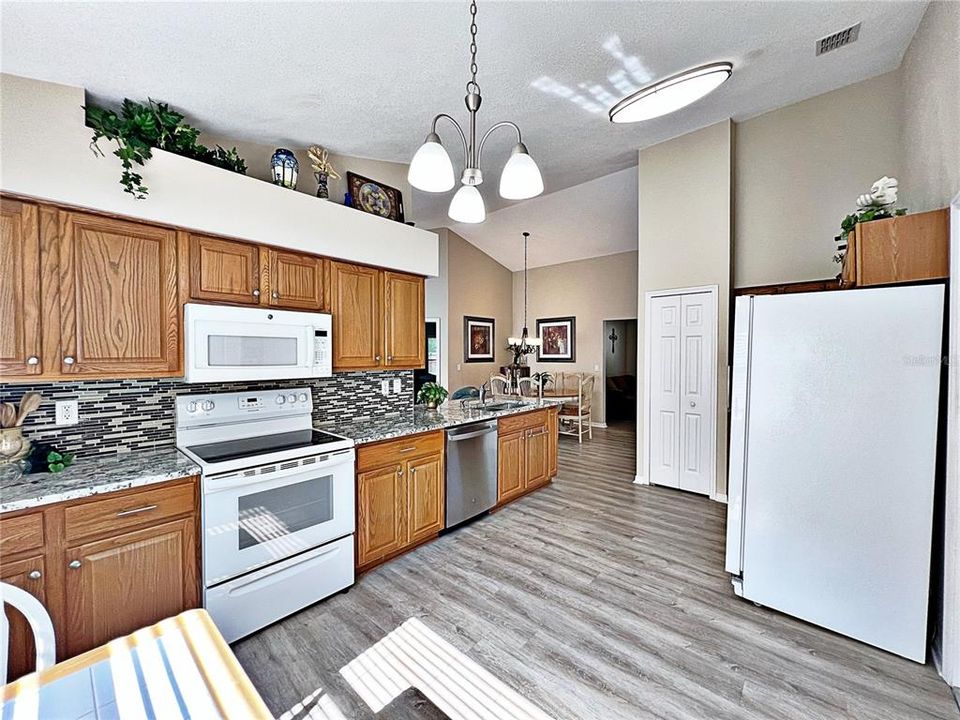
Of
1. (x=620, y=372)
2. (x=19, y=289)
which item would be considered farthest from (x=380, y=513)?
(x=620, y=372)

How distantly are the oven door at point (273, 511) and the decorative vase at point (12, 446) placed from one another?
735 mm

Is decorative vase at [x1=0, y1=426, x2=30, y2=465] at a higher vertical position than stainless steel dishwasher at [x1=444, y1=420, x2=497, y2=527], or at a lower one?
higher

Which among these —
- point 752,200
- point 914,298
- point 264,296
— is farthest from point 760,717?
point 752,200

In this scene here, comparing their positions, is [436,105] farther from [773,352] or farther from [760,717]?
[760,717]

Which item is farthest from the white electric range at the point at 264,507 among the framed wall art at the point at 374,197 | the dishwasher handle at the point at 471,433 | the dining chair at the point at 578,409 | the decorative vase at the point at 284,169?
the dining chair at the point at 578,409

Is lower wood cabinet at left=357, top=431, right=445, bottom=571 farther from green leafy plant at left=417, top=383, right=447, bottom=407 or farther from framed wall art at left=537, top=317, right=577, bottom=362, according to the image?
framed wall art at left=537, top=317, right=577, bottom=362

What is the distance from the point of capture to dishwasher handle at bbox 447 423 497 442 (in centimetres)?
313

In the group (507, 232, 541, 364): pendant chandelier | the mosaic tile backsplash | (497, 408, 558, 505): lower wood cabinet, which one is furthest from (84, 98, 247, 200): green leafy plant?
(507, 232, 541, 364): pendant chandelier

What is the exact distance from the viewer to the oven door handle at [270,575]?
6.68ft

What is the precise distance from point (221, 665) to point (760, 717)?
2.01 meters

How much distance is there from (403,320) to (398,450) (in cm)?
109

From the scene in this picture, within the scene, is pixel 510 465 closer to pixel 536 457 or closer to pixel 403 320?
pixel 536 457

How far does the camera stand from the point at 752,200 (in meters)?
3.90

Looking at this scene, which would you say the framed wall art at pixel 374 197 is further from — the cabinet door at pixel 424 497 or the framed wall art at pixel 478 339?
the framed wall art at pixel 478 339
